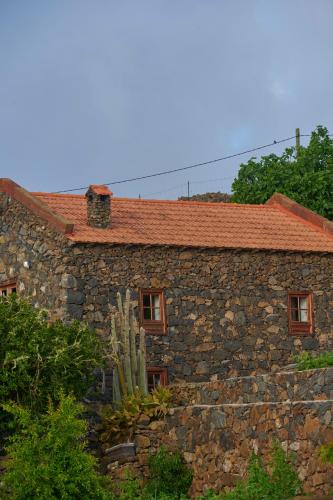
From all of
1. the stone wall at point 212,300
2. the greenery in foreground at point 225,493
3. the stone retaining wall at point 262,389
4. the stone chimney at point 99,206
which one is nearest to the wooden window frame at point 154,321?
the stone wall at point 212,300

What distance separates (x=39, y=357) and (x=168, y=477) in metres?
3.76

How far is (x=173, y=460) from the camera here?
1003 inches

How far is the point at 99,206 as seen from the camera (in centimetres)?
3169

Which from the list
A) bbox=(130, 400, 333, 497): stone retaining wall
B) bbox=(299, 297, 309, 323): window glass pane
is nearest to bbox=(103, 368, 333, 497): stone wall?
bbox=(130, 400, 333, 497): stone retaining wall

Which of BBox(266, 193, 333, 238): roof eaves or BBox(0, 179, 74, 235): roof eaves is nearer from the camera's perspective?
BBox(0, 179, 74, 235): roof eaves

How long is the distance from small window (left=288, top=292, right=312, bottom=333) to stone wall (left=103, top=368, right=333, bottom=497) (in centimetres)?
518

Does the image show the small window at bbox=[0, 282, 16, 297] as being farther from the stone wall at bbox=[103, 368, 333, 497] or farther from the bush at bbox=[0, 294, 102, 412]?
the stone wall at bbox=[103, 368, 333, 497]

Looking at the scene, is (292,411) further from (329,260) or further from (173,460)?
(329,260)

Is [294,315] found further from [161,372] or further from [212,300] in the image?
[161,372]

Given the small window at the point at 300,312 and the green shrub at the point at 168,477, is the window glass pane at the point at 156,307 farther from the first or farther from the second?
the green shrub at the point at 168,477

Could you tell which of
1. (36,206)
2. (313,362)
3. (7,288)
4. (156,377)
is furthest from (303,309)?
(7,288)

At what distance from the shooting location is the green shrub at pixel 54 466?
22344mm

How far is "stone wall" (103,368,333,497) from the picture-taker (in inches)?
832

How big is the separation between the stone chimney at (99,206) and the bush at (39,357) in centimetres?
412
